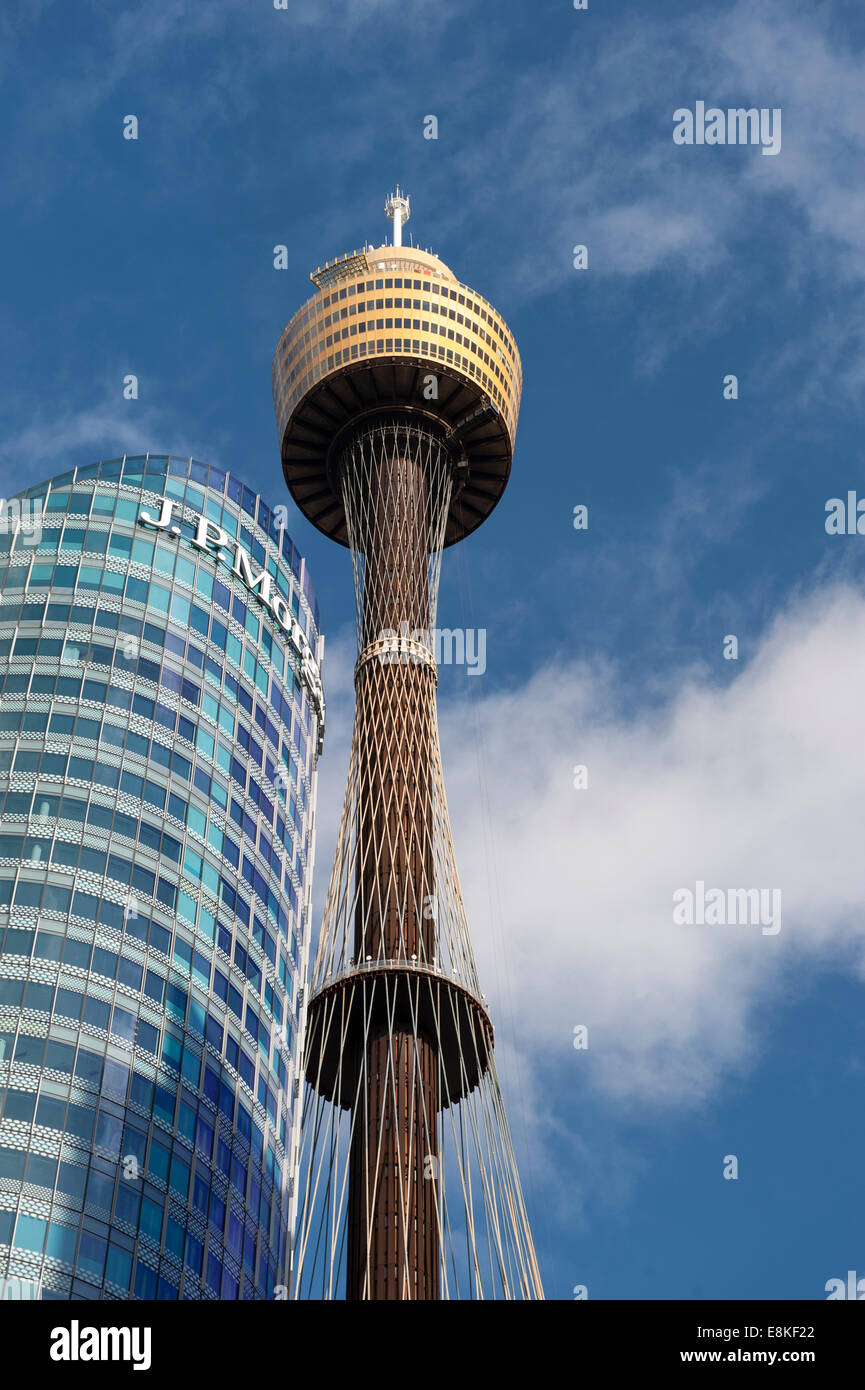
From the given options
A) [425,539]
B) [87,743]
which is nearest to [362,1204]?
[87,743]

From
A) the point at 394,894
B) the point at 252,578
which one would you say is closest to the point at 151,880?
the point at 394,894

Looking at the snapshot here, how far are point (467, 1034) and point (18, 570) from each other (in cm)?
3547

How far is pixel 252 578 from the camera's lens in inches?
4473

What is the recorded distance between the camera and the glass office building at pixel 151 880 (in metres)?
82.0

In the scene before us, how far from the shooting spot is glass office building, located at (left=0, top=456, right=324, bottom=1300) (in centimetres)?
8200

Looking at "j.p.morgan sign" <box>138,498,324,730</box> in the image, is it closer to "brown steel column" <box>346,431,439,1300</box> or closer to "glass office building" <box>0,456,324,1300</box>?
"glass office building" <box>0,456,324,1300</box>

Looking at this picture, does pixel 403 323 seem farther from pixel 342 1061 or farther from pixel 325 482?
pixel 342 1061

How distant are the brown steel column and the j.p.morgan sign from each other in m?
4.95

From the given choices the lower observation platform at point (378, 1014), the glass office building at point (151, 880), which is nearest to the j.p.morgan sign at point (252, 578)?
the glass office building at point (151, 880)

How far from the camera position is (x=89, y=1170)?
80875 mm

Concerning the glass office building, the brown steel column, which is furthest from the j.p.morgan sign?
the brown steel column

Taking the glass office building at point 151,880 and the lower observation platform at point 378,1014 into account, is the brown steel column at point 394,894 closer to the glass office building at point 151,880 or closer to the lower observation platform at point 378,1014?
the lower observation platform at point 378,1014

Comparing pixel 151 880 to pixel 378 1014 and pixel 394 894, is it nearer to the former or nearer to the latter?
pixel 378 1014
